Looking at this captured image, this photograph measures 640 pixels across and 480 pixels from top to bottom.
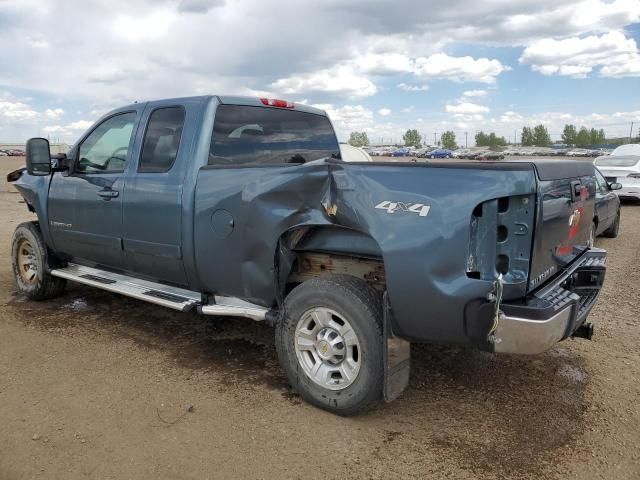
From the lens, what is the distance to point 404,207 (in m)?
2.96

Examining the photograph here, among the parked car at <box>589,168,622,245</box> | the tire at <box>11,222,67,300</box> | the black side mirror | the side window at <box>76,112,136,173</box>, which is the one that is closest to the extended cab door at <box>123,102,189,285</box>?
the side window at <box>76,112,136,173</box>

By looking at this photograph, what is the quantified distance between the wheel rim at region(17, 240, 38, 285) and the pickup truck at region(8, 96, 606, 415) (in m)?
1.11

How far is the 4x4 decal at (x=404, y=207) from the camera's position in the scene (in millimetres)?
2893

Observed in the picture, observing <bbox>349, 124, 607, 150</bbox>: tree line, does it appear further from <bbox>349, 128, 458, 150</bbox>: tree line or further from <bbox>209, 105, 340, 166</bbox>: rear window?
<bbox>209, 105, 340, 166</bbox>: rear window

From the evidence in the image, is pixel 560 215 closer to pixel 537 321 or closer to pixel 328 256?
pixel 537 321

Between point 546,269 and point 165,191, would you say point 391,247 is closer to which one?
point 546,269

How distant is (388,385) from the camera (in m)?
3.14

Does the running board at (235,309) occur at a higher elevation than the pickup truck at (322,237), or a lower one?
lower

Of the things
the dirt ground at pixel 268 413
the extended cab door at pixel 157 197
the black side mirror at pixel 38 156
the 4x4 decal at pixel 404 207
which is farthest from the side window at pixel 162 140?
the 4x4 decal at pixel 404 207

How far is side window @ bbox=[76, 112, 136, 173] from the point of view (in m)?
4.72

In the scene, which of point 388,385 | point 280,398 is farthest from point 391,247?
point 280,398

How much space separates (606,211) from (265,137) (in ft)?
22.9

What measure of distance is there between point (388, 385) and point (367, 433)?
0.32m

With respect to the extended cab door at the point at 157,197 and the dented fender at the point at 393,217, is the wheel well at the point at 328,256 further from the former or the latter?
the extended cab door at the point at 157,197
